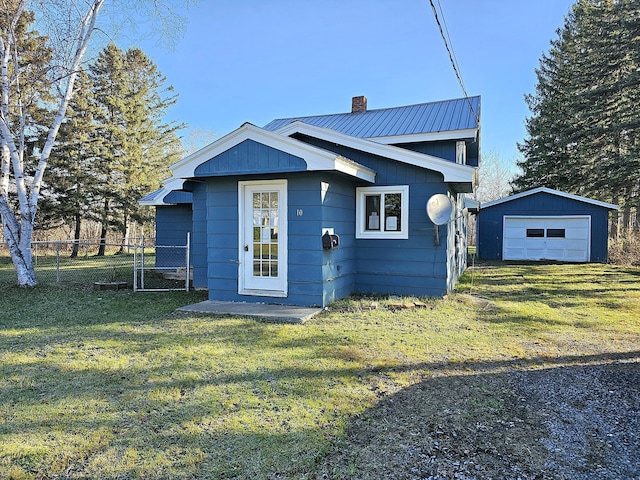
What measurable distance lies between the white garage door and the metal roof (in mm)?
8415

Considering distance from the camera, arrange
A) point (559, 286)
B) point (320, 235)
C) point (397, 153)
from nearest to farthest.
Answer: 1. point (320, 235)
2. point (397, 153)
3. point (559, 286)

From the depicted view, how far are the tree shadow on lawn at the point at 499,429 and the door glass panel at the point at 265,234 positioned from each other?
141 inches

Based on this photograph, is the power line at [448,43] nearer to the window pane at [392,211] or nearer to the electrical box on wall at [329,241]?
the window pane at [392,211]

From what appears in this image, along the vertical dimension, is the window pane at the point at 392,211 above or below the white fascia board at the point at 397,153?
below

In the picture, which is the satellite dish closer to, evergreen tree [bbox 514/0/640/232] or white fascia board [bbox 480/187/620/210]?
white fascia board [bbox 480/187/620/210]

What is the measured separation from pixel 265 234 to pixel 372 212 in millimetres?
2402

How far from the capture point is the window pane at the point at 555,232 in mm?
16606

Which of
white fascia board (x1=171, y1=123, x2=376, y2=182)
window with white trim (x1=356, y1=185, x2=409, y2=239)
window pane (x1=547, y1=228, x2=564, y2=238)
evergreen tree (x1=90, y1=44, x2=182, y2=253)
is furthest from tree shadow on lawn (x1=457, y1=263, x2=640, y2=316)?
evergreen tree (x1=90, y1=44, x2=182, y2=253)

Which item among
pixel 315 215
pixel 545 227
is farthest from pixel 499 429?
pixel 545 227

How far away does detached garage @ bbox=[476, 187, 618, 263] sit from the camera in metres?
16.0

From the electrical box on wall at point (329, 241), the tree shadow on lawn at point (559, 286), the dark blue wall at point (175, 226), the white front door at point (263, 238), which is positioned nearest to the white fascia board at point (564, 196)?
the tree shadow on lawn at point (559, 286)

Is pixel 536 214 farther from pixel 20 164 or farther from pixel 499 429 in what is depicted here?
pixel 20 164

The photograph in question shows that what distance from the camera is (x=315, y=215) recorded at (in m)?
6.41

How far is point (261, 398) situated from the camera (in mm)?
3258
